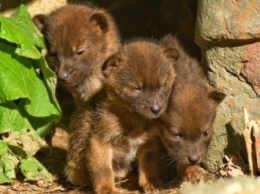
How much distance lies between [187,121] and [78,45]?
140cm

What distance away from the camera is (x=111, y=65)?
21.4ft

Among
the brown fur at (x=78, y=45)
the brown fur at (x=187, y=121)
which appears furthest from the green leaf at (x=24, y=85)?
the brown fur at (x=187, y=121)

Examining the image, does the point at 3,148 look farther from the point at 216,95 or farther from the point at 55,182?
the point at 216,95

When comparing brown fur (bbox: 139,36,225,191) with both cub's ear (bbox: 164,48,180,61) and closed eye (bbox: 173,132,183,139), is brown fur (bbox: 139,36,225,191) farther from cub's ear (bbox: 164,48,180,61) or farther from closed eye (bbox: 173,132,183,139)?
cub's ear (bbox: 164,48,180,61)

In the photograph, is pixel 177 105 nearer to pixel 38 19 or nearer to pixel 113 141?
pixel 113 141

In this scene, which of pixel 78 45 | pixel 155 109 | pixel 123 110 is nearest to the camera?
pixel 155 109

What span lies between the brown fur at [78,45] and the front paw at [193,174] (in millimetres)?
1112

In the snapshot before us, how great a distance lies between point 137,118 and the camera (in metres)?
6.45

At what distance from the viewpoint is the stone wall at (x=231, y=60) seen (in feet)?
20.8

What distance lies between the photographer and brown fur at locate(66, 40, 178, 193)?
20.5 feet

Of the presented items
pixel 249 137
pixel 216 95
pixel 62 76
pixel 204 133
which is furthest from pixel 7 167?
pixel 249 137

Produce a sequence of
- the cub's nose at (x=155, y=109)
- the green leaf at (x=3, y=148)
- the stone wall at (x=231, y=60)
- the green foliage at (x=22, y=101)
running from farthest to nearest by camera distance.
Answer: the green leaf at (x=3, y=148) → the green foliage at (x=22, y=101) → the stone wall at (x=231, y=60) → the cub's nose at (x=155, y=109)

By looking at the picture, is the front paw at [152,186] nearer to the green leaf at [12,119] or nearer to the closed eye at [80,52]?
the green leaf at [12,119]

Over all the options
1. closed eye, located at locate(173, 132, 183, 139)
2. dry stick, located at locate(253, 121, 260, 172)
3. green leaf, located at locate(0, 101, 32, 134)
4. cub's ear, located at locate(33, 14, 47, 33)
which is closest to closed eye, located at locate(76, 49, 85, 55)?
cub's ear, located at locate(33, 14, 47, 33)
